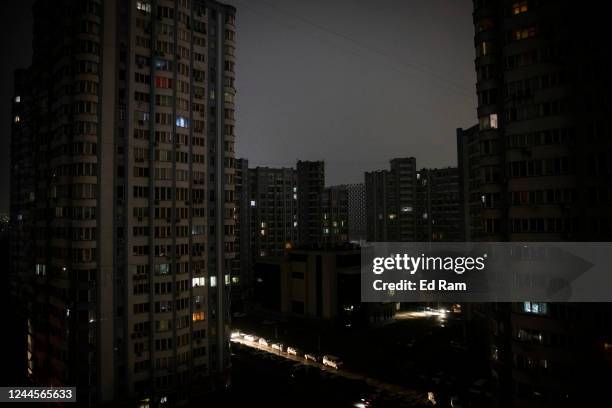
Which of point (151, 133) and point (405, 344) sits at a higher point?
point (151, 133)

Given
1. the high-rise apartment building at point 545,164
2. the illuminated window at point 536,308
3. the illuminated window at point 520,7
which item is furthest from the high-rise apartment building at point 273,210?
the illuminated window at point 520,7

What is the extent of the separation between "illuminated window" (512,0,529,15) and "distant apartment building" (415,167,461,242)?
346 feet

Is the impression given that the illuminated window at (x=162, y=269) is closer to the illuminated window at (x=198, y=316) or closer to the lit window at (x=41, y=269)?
the illuminated window at (x=198, y=316)

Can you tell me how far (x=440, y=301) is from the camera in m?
107

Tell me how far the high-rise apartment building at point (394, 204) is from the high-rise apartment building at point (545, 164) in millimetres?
110479

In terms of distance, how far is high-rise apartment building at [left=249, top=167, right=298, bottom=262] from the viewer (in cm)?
13288

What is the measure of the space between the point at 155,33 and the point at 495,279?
142 ft

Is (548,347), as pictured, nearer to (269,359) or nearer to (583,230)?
(583,230)

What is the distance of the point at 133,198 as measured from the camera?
48688 mm

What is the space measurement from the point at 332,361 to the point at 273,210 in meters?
75.8

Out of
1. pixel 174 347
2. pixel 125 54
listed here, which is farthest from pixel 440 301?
pixel 125 54

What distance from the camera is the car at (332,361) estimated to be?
2510 inches

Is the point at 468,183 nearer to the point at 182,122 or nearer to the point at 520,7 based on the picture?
the point at 520,7

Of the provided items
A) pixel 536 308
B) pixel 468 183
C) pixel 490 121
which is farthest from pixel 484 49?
pixel 468 183
